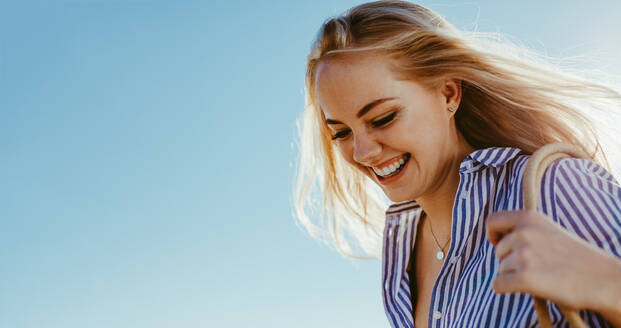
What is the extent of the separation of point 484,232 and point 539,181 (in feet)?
3.21

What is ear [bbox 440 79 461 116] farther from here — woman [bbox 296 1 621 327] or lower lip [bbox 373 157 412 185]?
lower lip [bbox 373 157 412 185]

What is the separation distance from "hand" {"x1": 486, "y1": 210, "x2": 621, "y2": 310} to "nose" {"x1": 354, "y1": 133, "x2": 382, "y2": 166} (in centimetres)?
149

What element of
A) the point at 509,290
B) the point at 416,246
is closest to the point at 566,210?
the point at 509,290

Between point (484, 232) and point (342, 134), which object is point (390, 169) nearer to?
point (342, 134)

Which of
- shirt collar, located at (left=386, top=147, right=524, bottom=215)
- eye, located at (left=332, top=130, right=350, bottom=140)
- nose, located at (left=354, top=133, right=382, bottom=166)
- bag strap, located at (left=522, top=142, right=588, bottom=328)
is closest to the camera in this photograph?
bag strap, located at (left=522, top=142, right=588, bottom=328)

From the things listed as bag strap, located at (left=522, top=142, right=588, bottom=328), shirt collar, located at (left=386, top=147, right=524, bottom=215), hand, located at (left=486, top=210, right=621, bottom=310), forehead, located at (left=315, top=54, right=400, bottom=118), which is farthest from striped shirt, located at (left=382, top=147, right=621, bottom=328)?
forehead, located at (left=315, top=54, right=400, bottom=118)

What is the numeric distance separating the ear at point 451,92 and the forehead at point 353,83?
14.2 inches

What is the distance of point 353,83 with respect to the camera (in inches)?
125

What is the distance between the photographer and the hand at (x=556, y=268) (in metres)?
1.65

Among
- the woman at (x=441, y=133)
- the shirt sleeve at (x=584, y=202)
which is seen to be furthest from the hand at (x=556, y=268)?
the woman at (x=441, y=133)

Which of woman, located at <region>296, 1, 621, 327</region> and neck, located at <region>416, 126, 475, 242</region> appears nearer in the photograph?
woman, located at <region>296, 1, 621, 327</region>

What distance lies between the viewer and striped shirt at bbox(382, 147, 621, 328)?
2.23 m

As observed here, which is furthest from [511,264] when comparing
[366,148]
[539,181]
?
[366,148]

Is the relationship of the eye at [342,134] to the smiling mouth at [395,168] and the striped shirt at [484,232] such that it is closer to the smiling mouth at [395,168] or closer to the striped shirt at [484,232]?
the smiling mouth at [395,168]
